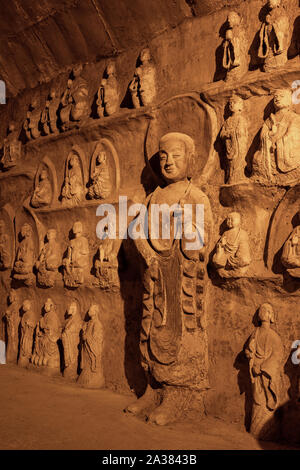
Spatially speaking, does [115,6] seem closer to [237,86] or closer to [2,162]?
[237,86]

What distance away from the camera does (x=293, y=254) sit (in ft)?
13.8

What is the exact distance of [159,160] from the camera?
538cm

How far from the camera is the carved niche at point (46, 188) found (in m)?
6.71

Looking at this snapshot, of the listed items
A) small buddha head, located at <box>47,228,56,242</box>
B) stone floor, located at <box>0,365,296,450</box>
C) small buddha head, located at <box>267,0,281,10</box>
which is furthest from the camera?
small buddha head, located at <box>47,228,56,242</box>

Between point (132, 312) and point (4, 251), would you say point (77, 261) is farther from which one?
point (4, 251)

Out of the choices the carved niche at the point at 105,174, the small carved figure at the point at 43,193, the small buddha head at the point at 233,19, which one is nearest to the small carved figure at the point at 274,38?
the small buddha head at the point at 233,19

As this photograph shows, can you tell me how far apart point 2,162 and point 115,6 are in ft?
8.97

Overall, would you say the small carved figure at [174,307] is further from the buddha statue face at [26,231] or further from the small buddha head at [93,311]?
the buddha statue face at [26,231]

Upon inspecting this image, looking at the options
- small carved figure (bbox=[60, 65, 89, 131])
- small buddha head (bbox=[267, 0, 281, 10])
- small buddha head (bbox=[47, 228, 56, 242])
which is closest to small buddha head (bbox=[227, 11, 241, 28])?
small buddha head (bbox=[267, 0, 281, 10])

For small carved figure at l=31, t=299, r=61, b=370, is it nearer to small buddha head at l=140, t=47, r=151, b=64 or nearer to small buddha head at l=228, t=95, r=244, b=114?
small buddha head at l=140, t=47, r=151, b=64

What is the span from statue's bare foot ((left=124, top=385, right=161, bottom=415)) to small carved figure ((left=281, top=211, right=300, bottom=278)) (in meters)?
1.61

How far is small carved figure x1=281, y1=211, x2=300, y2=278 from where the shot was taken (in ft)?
13.7

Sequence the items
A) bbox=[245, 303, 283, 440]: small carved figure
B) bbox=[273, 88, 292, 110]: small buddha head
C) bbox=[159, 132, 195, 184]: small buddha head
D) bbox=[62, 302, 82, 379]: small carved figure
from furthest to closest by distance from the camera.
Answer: bbox=[62, 302, 82, 379]: small carved figure, bbox=[159, 132, 195, 184]: small buddha head, bbox=[273, 88, 292, 110]: small buddha head, bbox=[245, 303, 283, 440]: small carved figure

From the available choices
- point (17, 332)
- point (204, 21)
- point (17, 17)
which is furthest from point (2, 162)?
point (204, 21)
